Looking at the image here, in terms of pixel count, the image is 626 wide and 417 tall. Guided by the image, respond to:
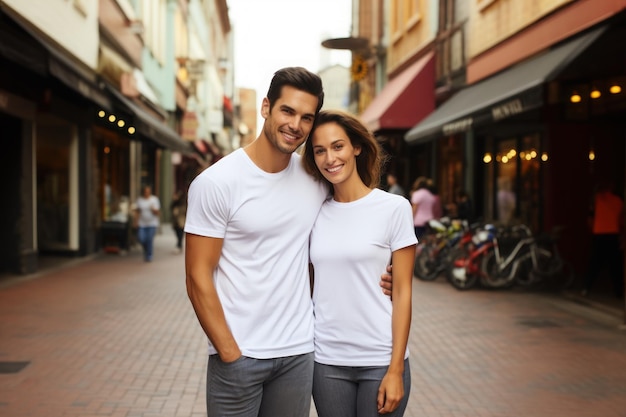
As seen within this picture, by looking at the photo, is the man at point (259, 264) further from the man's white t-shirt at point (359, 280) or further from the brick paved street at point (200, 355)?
the brick paved street at point (200, 355)

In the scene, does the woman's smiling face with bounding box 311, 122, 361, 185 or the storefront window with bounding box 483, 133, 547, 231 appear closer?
the woman's smiling face with bounding box 311, 122, 361, 185

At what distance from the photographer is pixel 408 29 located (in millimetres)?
23984

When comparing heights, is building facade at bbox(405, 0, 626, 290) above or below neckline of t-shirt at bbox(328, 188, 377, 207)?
above

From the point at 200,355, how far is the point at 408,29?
1781 cm

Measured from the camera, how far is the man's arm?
287 cm

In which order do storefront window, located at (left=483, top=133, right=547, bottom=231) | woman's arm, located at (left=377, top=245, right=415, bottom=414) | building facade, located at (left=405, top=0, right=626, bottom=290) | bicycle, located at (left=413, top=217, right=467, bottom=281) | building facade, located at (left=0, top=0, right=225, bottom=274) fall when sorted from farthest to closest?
storefront window, located at (left=483, top=133, right=547, bottom=231), bicycle, located at (left=413, top=217, right=467, bottom=281), building facade, located at (left=0, top=0, right=225, bottom=274), building facade, located at (left=405, top=0, right=626, bottom=290), woman's arm, located at (left=377, top=245, right=415, bottom=414)

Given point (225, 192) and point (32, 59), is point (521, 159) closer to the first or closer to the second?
point (32, 59)

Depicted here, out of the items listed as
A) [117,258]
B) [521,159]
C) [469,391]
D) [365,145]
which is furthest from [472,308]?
[117,258]

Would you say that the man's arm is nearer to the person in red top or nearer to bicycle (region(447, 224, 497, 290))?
the person in red top

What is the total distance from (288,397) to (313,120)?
104 cm

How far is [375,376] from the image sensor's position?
302 cm

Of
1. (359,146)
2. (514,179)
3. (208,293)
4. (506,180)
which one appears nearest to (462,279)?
(514,179)

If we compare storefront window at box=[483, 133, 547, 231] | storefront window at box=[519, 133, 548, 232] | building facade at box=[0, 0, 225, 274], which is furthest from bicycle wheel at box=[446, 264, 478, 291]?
building facade at box=[0, 0, 225, 274]

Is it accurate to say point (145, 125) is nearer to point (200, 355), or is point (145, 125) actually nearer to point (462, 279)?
point (462, 279)
